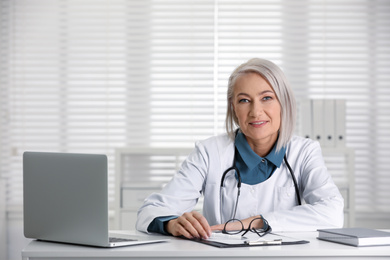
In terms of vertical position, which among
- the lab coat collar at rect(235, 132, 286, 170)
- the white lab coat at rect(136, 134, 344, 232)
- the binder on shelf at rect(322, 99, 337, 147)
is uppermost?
the binder on shelf at rect(322, 99, 337, 147)

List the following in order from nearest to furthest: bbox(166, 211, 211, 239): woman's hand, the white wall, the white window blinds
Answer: bbox(166, 211, 211, 239): woman's hand → the white wall → the white window blinds

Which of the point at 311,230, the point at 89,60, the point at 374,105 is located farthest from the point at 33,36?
the point at 311,230

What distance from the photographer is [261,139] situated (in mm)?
2154

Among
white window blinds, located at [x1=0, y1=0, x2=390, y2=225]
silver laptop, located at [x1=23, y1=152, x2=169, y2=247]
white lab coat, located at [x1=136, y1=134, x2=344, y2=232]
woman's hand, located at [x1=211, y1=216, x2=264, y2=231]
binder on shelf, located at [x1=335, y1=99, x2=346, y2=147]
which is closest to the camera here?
silver laptop, located at [x1=23, y1=152, x2=169, y2=247]

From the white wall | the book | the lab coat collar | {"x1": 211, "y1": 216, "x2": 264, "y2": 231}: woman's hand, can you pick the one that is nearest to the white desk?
the book

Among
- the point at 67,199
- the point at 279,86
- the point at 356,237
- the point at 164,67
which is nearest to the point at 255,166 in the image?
the point at 279,86

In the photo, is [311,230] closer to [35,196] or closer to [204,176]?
[204,176]

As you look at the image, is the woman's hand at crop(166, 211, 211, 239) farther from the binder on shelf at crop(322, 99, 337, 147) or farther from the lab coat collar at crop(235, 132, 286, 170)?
the binder on shelf at crop(322, 99, 337, 147)

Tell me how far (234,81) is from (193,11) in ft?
6.60

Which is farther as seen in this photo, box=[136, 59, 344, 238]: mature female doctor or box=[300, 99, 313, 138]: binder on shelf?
box=[300, 99, 313, 138]: binder on shelf

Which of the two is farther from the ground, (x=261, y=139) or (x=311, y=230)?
(x=261, y=139)

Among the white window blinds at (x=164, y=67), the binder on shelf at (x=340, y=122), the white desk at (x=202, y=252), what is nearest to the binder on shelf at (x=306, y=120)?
the binder on shelf at (x=340, y=122)

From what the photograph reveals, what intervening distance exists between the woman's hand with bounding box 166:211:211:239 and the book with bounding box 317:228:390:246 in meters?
0.35

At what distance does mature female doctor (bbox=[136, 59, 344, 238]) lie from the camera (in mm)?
2053
